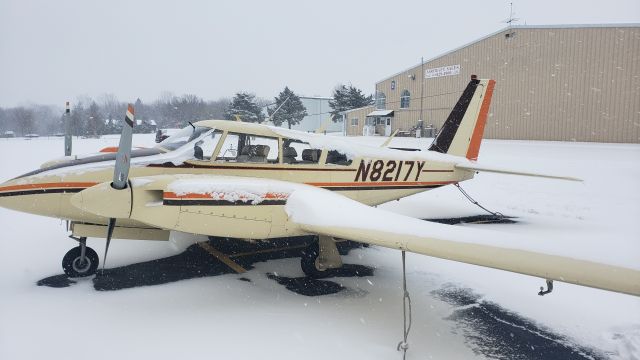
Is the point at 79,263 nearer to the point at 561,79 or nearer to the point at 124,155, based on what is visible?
the point at 124,155

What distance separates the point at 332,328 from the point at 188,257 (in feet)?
12.8

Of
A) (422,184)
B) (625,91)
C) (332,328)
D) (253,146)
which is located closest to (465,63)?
(625,91)

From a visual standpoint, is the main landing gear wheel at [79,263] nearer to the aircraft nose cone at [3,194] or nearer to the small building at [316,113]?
the aircraft nose cone at [3,194]

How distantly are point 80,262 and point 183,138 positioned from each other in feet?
8.60

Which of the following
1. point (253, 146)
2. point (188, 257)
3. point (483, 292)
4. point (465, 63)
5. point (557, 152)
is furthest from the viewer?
point (465, 63)

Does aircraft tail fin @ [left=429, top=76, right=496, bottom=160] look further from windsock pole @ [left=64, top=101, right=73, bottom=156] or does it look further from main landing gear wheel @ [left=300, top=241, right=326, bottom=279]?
windsock pole @ [left=64, top=101, right=73, bottom=156]

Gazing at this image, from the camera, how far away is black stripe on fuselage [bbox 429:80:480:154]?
34.5 feet

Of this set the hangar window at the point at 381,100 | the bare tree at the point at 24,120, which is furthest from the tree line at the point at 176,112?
the hangar window at the point at 381,100

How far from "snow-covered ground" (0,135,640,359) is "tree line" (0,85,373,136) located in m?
16.6

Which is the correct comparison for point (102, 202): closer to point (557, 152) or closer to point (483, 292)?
point (483, 292)

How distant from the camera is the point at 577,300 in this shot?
6.13 metres

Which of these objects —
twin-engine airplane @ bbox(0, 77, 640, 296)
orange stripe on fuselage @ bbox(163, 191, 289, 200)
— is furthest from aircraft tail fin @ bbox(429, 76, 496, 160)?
orange stripe on fuselage @ bbox(163, 191, 289, 200)

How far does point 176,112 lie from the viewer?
3988 centimetres

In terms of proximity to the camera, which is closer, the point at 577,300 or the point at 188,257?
the point at 577,300
